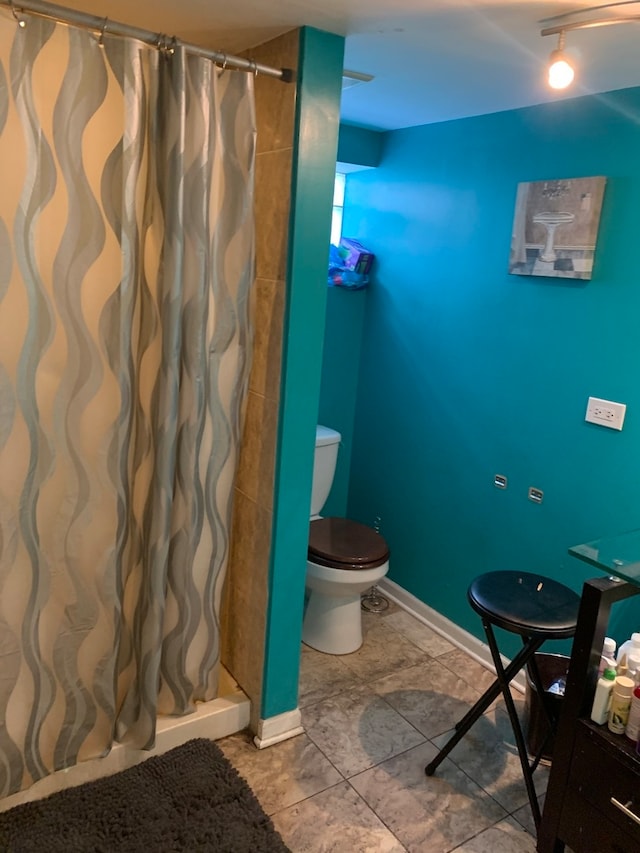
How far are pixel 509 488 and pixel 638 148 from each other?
122cm

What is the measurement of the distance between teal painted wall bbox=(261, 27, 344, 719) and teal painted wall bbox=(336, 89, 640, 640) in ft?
2.90

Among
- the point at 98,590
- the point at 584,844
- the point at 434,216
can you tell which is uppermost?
the point at 434,216

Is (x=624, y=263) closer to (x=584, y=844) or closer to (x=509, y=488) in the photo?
(x=509, y=488)

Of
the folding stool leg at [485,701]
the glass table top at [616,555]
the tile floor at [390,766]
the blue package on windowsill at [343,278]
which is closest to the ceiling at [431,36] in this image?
the blue package on windowsill at [343,278]

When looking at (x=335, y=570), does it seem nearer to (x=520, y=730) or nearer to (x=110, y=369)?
(x=520, y=730)

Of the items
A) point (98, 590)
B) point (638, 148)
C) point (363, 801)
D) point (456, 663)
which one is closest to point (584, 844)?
point (363, 801)

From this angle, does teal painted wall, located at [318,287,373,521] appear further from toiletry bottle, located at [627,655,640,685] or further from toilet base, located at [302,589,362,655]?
toiletry bottle, located at [627,655,640,685]

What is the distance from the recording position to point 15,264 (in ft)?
5.02

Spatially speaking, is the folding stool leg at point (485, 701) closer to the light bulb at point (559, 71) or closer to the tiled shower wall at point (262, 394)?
the tiled shower wall at point (262, 394)

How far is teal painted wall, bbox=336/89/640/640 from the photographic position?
2.13m

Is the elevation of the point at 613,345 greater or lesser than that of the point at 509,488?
greater

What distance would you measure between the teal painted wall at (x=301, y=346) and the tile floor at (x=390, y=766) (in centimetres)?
20

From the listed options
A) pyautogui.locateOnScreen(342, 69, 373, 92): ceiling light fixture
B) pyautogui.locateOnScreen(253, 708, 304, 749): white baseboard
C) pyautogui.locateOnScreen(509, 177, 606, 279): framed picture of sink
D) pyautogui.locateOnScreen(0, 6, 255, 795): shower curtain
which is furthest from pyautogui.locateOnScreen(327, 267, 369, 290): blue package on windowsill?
pyautogui.locateOnScreen(253, 708, 304, 749): white baseboard

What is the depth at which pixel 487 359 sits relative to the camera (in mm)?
2562
